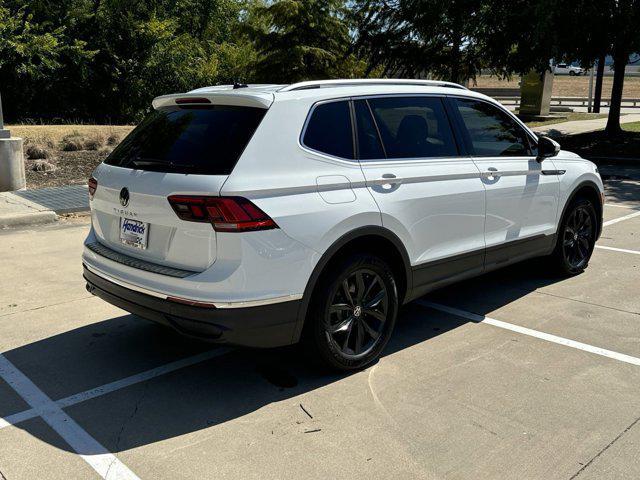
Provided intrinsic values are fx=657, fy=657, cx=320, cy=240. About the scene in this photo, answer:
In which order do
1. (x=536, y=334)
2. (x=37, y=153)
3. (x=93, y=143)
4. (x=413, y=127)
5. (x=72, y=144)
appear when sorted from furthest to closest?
(x=93, y=143) → (x=72, y=144) → (x=37, y=153) → (x=536, y=334) → (x=413, y=127)

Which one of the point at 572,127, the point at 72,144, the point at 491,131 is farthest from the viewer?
the point at 572,127

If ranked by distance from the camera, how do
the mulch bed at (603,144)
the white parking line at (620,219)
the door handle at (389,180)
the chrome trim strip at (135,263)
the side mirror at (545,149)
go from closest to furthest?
the chrome trim strip at (135,263) → the door handle at (389,180) → the side mirror at (545,149) → the white parking line at (620,219) → the mulch bed at (603,144)

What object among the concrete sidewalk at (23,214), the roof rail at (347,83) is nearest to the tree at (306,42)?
the concrete sidewalk at (23,214)

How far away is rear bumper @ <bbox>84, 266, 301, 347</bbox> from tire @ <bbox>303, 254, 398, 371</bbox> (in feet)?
0.73

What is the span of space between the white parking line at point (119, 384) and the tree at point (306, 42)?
68.4ft

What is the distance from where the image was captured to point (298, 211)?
146 inches

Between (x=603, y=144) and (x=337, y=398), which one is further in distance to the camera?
(x=603, y=144)

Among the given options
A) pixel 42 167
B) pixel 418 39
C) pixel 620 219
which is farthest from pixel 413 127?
pixel 418 39

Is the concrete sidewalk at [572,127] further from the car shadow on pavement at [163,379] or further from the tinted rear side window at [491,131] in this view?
the car shadow on pavement at [163,379]

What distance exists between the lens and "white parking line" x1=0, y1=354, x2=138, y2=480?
10.4ft

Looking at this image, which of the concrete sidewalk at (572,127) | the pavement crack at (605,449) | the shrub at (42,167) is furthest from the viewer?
the concrete sidewalk at (572,127)

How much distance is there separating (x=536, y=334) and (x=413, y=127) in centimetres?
181

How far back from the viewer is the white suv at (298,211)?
141 inches

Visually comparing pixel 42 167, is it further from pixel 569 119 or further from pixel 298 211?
pixel 569 119
